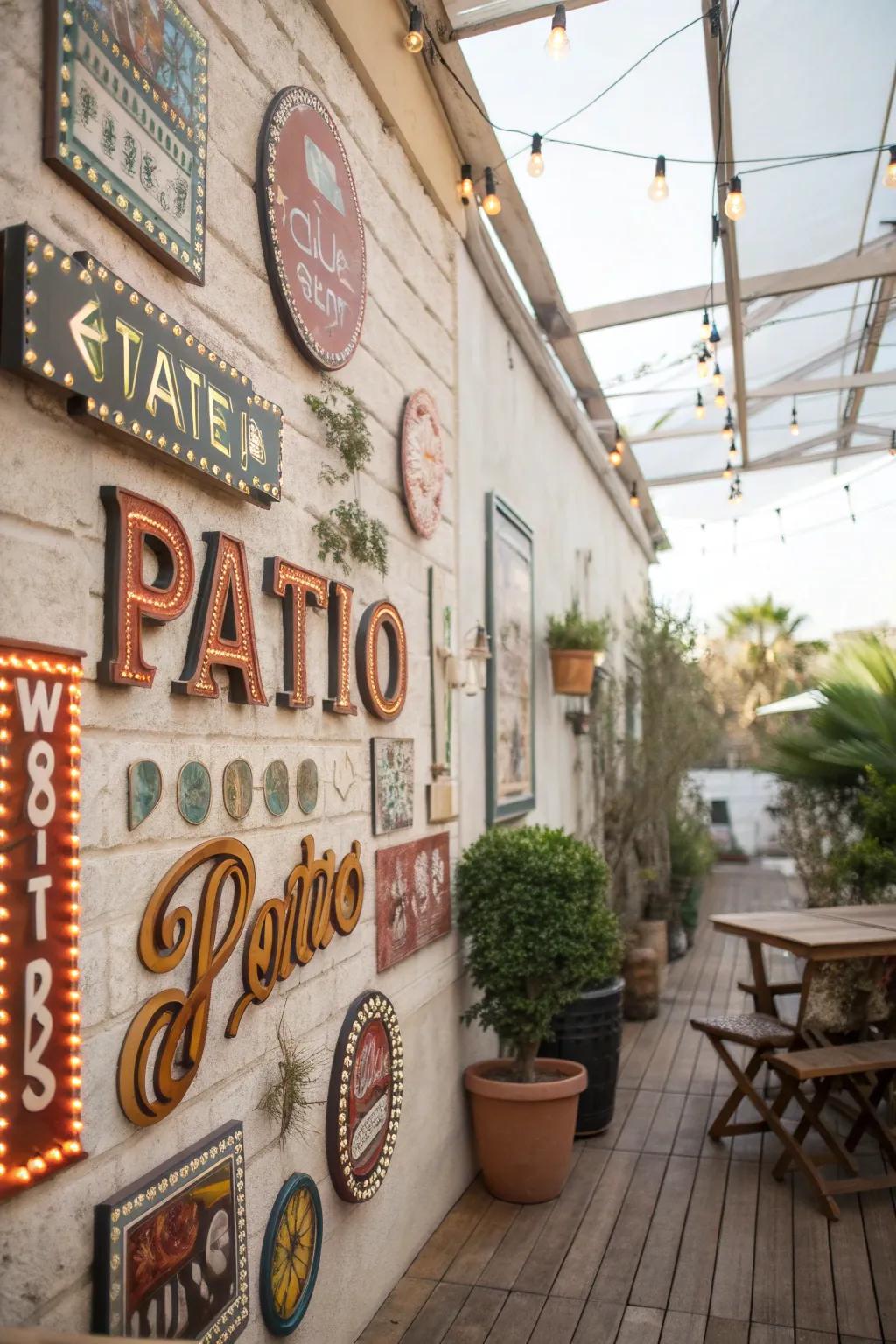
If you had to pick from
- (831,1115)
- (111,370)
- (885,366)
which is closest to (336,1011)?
(111,370)

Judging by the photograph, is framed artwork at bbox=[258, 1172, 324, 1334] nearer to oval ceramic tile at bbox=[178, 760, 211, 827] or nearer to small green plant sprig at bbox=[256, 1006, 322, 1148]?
small green plant sprig at bbox=[256, 1006, 322, 1148]

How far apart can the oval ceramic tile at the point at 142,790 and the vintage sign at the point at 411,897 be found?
4.30 ft

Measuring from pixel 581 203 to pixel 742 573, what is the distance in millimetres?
15021

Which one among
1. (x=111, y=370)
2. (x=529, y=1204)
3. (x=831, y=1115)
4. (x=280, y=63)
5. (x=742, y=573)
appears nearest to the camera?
(x=111, y=370)

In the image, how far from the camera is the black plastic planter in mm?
4426

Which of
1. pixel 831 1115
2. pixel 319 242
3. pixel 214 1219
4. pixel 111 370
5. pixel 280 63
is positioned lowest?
pixel 831 1115

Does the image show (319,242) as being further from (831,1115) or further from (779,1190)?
(831,1115)

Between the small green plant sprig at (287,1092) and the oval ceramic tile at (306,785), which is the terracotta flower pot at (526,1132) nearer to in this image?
the small green plant sprig at (287,1092)

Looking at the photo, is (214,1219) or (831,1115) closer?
(214,1219)

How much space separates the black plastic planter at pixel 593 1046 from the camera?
14.5 feet

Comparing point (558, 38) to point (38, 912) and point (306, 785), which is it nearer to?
point (306, 785)

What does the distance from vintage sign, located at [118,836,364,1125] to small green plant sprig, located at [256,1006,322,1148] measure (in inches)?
6.6

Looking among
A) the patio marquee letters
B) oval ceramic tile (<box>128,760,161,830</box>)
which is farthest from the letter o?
oval ceramic tile (<box>128,760,161,830</box>)

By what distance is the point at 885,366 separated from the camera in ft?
27.0
